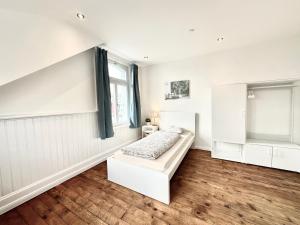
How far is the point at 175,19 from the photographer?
198 centimetres

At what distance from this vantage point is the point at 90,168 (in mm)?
2717

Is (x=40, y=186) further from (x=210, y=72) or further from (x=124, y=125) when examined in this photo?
(x=210, y=72)

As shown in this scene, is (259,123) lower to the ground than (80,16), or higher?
lower

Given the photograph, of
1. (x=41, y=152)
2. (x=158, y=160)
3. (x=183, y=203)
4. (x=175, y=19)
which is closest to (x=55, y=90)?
(x=41, y=152)

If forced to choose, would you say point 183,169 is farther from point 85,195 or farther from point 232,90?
point 232,90

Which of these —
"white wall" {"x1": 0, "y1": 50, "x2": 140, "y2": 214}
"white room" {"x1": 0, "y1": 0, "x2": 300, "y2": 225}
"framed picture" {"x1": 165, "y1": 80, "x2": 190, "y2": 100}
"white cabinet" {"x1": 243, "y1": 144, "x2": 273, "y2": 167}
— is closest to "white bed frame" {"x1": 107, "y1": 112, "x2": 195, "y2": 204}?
"white room" {"x1": 0, "y1": 0, "x2": 300, "y2": 225}

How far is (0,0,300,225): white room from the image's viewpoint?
163 centimetres

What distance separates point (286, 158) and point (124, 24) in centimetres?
363

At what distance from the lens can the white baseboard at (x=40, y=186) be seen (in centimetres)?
167

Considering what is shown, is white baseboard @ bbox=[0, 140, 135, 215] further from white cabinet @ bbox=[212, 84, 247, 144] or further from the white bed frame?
white cabinet @ bbox=[212, 84, 247, 144]

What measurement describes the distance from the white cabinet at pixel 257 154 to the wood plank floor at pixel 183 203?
22 centimetres

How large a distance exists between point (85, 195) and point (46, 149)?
92cm

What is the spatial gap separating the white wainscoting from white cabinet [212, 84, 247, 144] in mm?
2646

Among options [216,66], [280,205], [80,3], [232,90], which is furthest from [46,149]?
[216,66]
